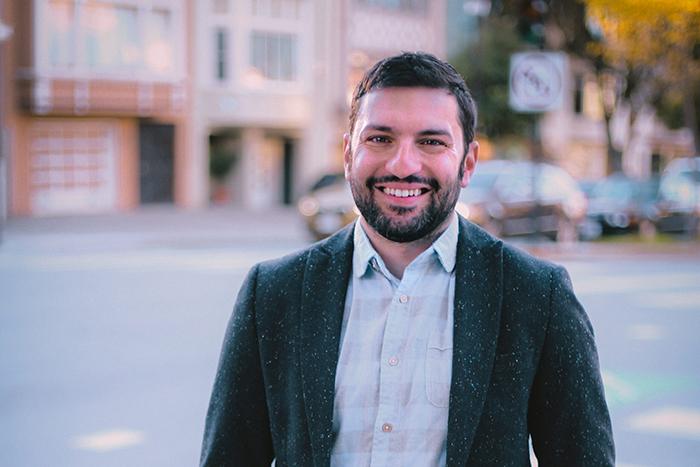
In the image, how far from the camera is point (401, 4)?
3988 centimetres

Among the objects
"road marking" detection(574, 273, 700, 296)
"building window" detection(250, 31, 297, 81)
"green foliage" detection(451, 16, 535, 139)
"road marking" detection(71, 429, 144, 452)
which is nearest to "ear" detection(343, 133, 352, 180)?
"road marking" detection(71, 429, 144, 452)

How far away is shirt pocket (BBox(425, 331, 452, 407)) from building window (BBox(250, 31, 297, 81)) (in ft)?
112

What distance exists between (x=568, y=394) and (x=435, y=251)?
1.38 feet

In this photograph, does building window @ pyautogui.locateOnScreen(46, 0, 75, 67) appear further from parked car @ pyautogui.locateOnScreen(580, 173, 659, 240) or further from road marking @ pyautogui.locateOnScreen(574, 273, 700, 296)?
road marking @ pyautogui.locateOnScreen(574, 273, 700, 296)

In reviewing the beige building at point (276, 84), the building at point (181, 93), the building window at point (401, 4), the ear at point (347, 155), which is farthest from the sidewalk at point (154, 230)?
the ear at point (347, 155)

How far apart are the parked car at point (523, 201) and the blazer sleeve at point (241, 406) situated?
52.5 feet

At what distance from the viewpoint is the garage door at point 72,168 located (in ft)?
99.4

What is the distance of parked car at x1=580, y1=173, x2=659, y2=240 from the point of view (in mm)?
23844

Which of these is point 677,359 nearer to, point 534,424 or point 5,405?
point 5,405

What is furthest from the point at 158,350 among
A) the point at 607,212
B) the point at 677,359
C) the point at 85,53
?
the point at 85,53

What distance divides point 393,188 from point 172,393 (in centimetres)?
570

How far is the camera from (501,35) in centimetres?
3922

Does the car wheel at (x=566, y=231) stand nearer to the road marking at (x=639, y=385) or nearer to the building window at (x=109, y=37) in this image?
the road marking at (x=639, y=385)

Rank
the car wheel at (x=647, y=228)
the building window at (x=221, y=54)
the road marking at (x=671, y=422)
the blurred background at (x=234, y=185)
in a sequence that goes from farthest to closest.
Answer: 1. the building window at (x=221, y=54)
2. the car wheel at (x=647, y=228)
3. the blurred background at (x=234, y=185)
4. the road marking at (x=671, y=422)
